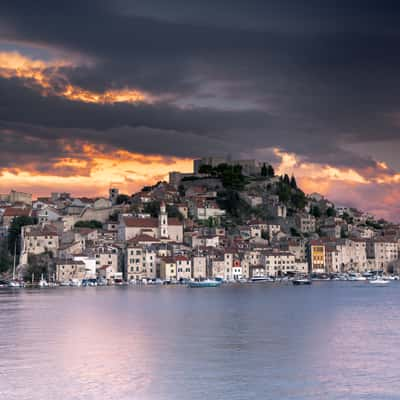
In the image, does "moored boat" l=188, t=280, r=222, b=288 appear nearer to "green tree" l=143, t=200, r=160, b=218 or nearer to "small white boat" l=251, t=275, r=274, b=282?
"small white boat" l=251, t=275, r=274, b=282

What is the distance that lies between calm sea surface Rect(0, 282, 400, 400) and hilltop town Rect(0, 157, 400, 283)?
1709 inches

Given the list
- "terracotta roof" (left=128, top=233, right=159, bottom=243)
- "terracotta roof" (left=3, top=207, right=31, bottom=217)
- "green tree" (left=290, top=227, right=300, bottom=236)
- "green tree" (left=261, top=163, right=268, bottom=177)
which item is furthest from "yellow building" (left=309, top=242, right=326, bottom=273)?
"terracotta roof" (left=3, top=207, right=31, bottom=217)

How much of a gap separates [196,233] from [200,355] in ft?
239

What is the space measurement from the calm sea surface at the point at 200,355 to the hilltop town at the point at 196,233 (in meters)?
43.4

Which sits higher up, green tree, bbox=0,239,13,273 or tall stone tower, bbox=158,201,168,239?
tall stone tower, bbox=158,201,168,239

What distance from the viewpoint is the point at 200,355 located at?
25.0 m

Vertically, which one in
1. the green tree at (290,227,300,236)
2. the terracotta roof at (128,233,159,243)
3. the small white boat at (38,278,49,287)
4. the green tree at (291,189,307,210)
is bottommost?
the small white boat at (38,278,49,287)

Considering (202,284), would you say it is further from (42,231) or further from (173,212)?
(173,212)

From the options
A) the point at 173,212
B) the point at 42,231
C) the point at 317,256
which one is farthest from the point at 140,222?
the point at 317,256

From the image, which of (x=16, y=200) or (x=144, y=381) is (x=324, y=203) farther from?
(x=144, y=381)

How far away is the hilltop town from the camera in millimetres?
87250

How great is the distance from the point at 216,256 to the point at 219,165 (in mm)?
30746

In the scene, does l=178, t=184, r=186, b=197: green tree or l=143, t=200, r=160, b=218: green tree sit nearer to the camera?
l=143, t=200, r=160, b=218: green tree

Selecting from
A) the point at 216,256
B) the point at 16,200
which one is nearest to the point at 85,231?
the point at 216,256
